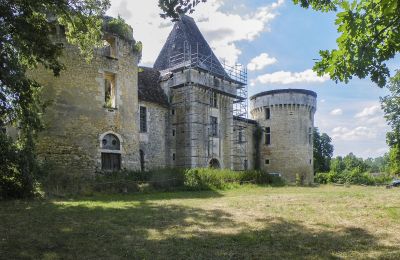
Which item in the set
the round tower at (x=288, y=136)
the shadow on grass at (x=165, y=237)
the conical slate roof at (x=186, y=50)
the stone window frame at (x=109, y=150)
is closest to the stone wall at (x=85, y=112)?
the stone window frame at (x=109, y=150)

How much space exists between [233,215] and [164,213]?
5.78 ft

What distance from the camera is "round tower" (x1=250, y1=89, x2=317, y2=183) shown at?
110 ft

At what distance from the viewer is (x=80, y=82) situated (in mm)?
17406

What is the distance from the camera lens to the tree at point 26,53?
8.56 metres

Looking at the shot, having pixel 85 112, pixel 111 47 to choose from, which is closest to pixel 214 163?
pixel 111 47

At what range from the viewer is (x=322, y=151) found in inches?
1881

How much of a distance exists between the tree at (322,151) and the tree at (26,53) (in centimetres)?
3815

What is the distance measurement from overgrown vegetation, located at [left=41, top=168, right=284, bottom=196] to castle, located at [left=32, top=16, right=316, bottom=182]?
1.17m

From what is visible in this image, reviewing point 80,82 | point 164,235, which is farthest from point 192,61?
point 164,235

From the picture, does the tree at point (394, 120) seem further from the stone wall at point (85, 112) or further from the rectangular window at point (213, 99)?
the stone wall at point (85, 112)

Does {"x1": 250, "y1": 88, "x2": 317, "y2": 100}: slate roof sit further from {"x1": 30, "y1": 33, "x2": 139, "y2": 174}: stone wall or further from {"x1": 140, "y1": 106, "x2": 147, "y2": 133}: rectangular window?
{"x1": 30, "y1": 33, "x2": 139, "y2": 174}: stone wall

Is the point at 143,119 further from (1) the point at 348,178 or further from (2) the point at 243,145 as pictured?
(1) the point at 348,178

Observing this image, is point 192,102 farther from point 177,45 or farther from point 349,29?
point 349,29

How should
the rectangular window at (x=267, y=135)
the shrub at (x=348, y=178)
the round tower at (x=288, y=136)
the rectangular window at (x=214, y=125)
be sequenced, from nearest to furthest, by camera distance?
the rectangular window at (x=214, y=125)
the round tower at (x=288, y=136)
the rectangular window at (x=267, y=135)
the shrub at (x=348, y=178)
